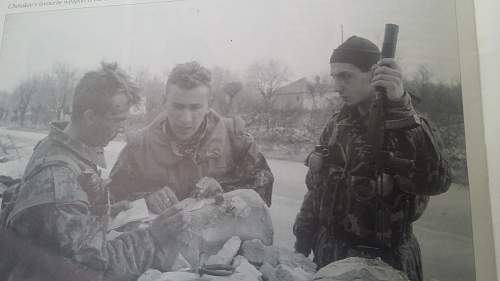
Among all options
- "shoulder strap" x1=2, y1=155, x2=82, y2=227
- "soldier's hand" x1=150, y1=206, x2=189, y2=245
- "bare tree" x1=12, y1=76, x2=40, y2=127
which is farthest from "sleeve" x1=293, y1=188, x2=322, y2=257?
"bare tree" x1=12, y1=76, x2=40, y2=127

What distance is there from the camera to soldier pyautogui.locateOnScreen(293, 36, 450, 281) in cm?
159

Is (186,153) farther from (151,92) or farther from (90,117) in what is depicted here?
(90,117)

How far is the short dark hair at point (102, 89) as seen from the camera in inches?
71.8

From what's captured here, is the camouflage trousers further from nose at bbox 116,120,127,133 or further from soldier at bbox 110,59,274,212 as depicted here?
nose at bbox 116,120,127,133

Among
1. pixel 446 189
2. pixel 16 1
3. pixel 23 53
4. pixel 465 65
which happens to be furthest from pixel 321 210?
pixel 16 1

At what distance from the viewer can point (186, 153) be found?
174cm

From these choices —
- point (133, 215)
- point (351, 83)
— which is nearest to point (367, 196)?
point (351, 83)

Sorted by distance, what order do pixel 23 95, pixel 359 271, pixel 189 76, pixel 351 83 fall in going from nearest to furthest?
pixel 359 271 < pixel 351 83 < pixel 189 76 < pixel 23 95

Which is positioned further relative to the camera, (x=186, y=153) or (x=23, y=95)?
(x=23, y=95)

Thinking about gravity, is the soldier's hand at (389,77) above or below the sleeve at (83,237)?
above

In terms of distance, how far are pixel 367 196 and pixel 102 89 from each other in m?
1.08

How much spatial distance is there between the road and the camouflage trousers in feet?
0.09

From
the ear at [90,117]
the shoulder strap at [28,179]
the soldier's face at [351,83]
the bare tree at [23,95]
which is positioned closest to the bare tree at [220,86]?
the soldier's face at [351,83]

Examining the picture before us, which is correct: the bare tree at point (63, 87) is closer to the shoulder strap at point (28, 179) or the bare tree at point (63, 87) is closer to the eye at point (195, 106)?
the shoulder strap at point (28, 179)
